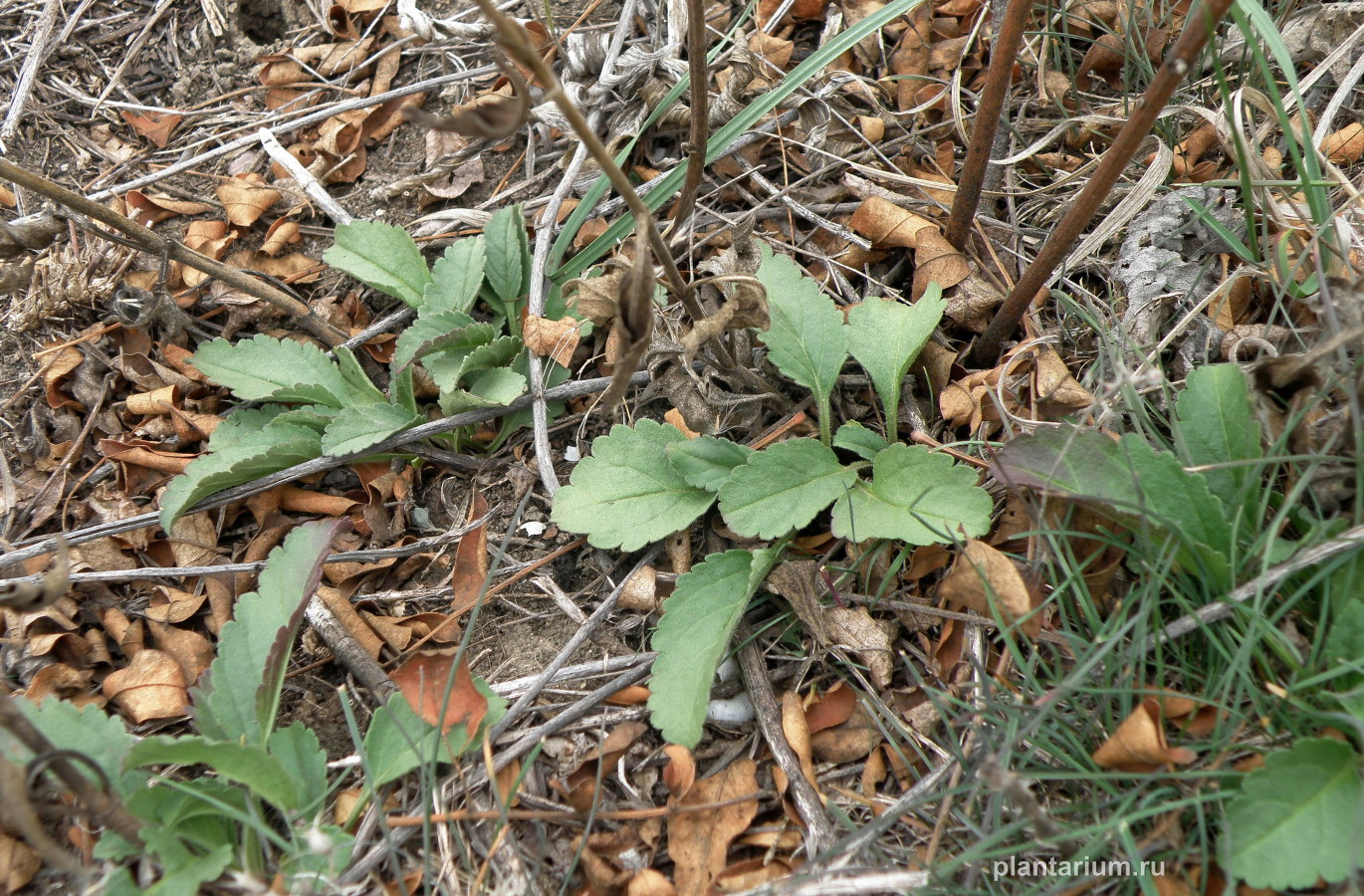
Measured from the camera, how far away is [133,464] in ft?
6.75

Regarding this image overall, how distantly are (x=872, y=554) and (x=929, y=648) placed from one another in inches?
7.7

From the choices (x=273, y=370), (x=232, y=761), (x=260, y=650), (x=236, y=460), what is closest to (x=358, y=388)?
(x=273, y=370)

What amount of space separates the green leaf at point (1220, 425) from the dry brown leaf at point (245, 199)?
2193 mm

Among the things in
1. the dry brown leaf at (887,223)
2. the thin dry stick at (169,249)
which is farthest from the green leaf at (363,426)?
the dry brown leaf at (887,223)

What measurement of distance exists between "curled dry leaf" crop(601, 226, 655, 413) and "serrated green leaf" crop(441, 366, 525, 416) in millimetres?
619

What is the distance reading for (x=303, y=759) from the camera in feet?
5.09

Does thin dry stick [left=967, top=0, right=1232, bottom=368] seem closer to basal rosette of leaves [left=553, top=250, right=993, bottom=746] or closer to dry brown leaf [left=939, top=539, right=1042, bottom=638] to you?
basal rosette of leaves [left=553, top=250, right=993, bottom=746]

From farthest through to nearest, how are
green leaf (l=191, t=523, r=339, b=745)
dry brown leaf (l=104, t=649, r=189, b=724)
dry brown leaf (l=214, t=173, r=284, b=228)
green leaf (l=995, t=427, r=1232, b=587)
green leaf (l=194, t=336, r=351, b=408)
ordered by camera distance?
1. dry brown leaf (l=214, t=173, r=284, b=228)
2. green leaf (l=194, t=336, r=351, b=408)
3. dry brown leaf (l=104, t=649, r=189, b=724)
4. green leaf (l=191, t=523, r=339, b=745)
5. green leaf (l=995, t=427, r=1232, b=587)

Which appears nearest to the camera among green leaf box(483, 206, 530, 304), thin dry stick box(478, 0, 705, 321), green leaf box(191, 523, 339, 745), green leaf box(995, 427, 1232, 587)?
thin dry stick box(478, 0, 705, 321)

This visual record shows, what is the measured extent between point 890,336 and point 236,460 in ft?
4.53

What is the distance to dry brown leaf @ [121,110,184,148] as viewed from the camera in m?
2.52

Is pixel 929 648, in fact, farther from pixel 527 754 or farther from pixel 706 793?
pixel 527 754

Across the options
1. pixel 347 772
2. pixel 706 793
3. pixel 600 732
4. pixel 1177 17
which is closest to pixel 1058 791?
pixel 706 793

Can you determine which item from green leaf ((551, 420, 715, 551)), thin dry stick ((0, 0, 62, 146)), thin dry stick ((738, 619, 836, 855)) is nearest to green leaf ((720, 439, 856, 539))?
green leaf ((551, 420, 715, 551))
